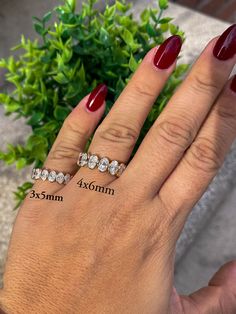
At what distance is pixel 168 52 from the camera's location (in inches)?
35.5

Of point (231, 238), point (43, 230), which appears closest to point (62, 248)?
point (43, 230)

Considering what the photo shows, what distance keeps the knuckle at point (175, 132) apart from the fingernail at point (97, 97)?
0.15 metres

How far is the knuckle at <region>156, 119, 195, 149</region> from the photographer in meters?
0.94

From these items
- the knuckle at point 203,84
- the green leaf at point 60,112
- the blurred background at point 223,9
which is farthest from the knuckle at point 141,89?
the blurred background at point 223,9

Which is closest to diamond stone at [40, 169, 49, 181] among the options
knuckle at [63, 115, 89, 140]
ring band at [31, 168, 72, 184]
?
ring band at [31, 168, 72, 184]

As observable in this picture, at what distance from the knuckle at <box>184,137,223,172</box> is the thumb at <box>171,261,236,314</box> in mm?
305

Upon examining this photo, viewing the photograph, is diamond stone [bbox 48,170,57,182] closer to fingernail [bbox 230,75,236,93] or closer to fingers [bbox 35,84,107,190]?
fingers [bbox 35,84,107,190]

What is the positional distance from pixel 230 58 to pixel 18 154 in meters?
0.62

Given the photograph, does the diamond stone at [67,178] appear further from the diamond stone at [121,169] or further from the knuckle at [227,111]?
the knuckle at [227,111]

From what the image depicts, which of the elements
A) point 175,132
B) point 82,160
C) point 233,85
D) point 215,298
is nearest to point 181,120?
point 175,132

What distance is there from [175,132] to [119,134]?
0.13 meters

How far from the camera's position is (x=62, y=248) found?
867 millimetres

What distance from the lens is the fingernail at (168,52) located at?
2.92ft

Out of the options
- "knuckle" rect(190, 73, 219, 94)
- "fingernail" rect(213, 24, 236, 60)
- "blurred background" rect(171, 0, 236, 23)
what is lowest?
"knuckle" rect(190, 73, 219, 94)
